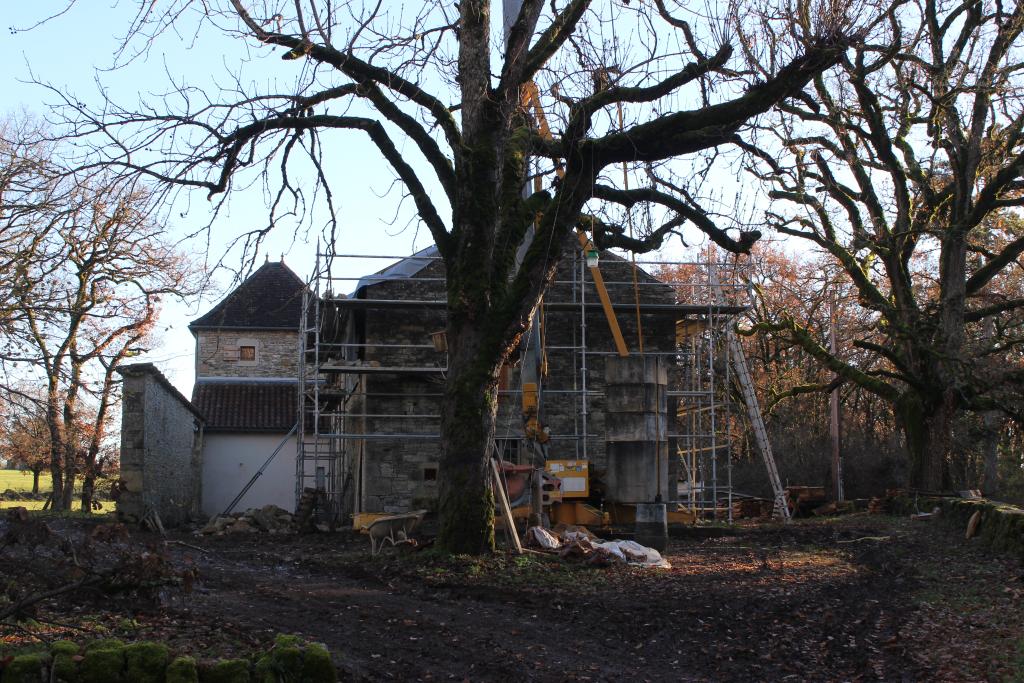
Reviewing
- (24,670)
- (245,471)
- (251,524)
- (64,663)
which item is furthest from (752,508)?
(24,670)

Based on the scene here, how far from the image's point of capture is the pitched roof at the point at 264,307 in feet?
129

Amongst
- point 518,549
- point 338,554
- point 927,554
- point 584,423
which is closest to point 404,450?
point 584,423

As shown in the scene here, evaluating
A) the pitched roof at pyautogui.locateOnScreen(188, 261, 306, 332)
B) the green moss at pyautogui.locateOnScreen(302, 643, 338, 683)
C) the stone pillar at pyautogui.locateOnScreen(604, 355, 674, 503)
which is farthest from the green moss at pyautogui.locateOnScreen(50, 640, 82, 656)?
the pitched roof at pyautogui.locateOnScreen(188, 261, 306, 332)

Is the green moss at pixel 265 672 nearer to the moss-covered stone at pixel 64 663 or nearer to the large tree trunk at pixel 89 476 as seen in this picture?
the moss-covered stone at pixel 64 663

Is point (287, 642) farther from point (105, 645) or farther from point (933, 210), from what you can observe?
point (933, 210)

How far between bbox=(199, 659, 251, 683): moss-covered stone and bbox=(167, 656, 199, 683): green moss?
2.0 inches

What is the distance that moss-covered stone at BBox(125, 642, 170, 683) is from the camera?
6.00 meters

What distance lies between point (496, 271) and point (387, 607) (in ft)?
14.5

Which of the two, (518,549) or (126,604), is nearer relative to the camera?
(126,604)

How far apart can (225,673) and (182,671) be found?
245 mm

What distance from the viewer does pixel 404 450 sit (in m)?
21.4

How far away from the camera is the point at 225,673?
239 inches

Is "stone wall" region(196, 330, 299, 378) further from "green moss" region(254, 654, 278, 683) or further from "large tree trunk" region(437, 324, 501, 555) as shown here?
"green moss" region(254, 654, 278, 683)

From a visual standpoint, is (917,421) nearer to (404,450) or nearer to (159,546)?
(404,450)
